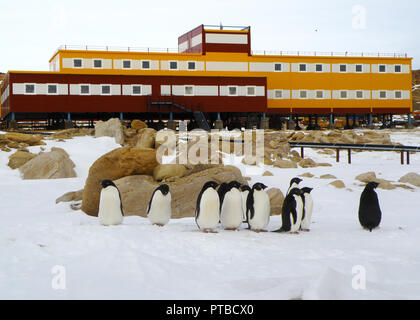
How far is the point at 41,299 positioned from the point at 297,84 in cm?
4582

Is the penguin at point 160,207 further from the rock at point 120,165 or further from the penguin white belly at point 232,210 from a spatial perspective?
the rock at point 120,165

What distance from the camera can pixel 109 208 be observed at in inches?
399

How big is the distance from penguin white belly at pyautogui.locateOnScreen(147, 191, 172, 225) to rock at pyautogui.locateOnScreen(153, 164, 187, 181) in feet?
10.7

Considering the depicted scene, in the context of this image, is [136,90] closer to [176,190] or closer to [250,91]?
[250,91]

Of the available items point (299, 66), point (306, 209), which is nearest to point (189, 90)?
point (299, 66)

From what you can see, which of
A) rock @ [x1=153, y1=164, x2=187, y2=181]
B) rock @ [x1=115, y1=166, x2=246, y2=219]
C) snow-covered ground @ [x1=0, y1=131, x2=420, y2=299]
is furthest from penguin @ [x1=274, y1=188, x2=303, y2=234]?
rock @ [x1=153, y1=164, x2=187, y2=181]

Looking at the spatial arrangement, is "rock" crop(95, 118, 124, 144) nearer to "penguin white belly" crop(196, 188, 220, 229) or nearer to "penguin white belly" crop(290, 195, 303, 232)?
A: "penguin white belly" crop(196, 188, 220, 229)

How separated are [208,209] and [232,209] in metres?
0.59

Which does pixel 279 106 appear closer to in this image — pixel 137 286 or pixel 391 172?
pixel 391 172

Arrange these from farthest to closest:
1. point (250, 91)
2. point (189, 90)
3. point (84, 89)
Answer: point (250, 91)
point (189, 90)
point (84, 89)

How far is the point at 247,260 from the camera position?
7445 mm

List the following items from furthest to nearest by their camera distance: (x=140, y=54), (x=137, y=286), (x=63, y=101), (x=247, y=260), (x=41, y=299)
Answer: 1. (x=140, y=54)
2. (x=63, y=101)
3. (x=247, y=260)
4. (x=137, y=286)
5. (x=41, y=299)

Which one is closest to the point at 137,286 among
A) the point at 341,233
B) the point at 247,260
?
the point at 247,260

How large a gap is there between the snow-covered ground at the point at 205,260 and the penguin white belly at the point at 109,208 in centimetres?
33
